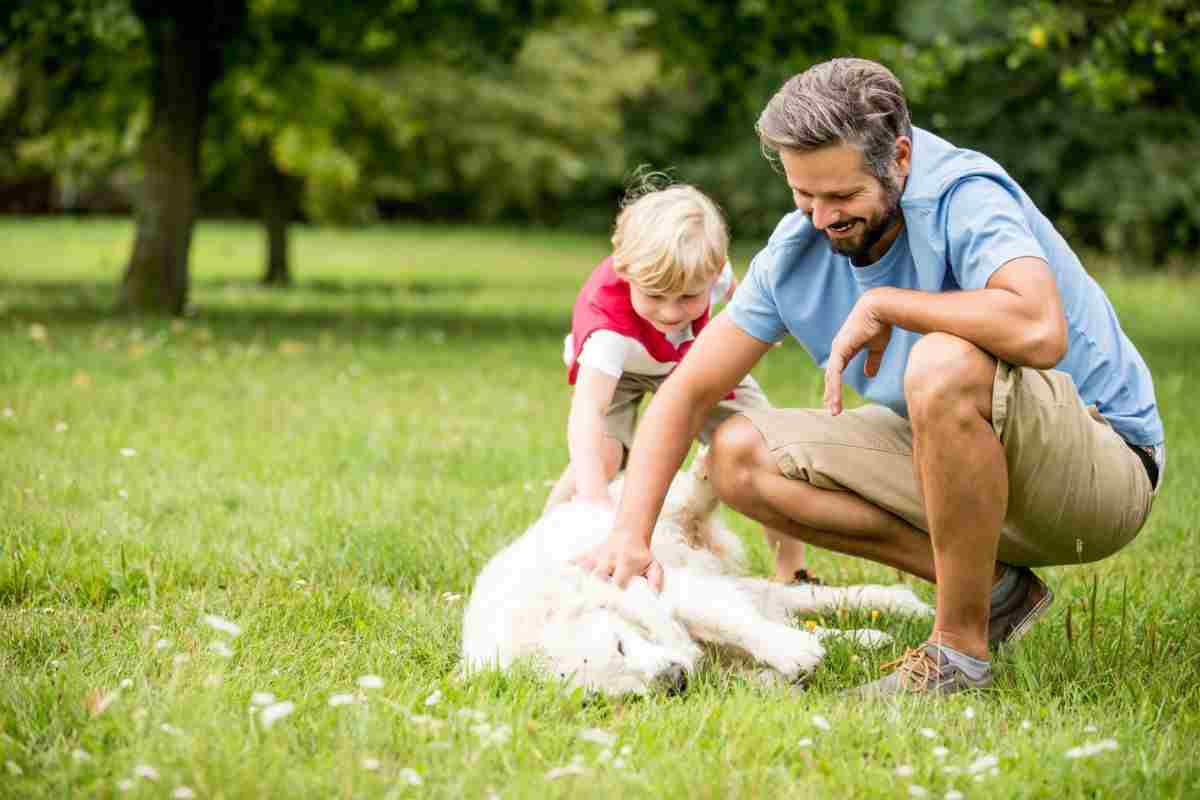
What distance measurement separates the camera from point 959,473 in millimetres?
3082

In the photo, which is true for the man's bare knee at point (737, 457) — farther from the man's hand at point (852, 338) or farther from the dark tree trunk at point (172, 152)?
the dark tree trunk at point (172, 152)

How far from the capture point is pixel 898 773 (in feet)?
8.50

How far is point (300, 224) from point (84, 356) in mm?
34284

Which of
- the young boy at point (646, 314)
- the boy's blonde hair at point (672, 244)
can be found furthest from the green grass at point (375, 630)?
the boy's blonde hair at point (672, 244)

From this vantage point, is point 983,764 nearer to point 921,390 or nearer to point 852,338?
point 921,390

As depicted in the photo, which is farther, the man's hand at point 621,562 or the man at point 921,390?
→ the man's hand at point 621,562

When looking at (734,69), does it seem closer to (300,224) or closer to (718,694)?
(718,694)

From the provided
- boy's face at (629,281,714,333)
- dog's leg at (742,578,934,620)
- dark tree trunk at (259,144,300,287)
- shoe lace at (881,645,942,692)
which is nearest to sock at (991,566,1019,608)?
dog's leg at (742,578,934,620)

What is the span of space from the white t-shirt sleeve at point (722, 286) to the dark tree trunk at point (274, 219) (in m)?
15.7

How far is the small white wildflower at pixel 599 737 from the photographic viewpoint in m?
2.65

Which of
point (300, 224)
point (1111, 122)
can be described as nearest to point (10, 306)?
point (1111, 122)

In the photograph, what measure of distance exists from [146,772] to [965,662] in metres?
1.94

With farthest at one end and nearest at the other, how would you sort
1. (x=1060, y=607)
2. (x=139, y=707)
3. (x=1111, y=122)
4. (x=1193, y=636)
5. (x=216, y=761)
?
1. (x=1111, y=122)
2. (x=1060, y=607)
3. (x=1193, y=636)
4. (x=139, y=707)
5. (x=216, y=761)

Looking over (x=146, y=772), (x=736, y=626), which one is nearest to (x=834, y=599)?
(x=736, y=626)
